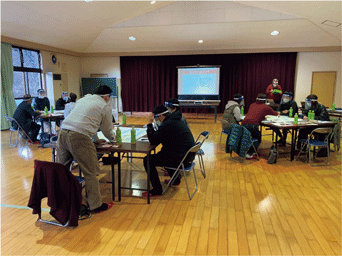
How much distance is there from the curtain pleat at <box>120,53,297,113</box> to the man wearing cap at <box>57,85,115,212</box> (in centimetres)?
830

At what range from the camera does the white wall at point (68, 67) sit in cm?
896

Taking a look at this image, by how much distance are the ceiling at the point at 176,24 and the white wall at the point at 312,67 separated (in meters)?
0.43

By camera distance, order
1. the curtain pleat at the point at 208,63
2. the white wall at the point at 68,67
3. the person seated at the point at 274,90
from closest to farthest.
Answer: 1. the person seated at the point at 274,90
2. the white wall at the point at 68,67
3. the curtain pleat at the point at 208,63

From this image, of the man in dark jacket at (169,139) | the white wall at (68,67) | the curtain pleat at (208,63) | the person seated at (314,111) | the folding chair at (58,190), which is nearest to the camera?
the folding chair at (58,190)

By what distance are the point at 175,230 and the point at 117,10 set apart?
6551 millimetres

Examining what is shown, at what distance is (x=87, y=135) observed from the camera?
253cm

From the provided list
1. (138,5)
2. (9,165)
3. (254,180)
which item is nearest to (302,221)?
(254,180)

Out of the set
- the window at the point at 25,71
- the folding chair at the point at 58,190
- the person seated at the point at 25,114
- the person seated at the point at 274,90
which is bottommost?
the folding chair at the point at 58,190

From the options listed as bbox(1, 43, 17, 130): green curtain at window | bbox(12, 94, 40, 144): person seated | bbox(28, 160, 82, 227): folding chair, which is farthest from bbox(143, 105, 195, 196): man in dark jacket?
bbox(1, 43, 17, 130): green curtain at window

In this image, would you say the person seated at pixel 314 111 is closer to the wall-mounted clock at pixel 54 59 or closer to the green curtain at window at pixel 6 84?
the green curtain at window at pixel 6 84

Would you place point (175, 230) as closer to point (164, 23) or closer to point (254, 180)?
point (254, 180)

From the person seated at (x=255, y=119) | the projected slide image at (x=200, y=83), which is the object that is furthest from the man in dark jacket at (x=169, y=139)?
the projected slide image at (x=200, y=83)

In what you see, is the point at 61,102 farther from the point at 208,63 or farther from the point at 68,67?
the point at 208,63

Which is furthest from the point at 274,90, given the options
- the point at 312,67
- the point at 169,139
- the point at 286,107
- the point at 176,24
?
the point at 169,139
